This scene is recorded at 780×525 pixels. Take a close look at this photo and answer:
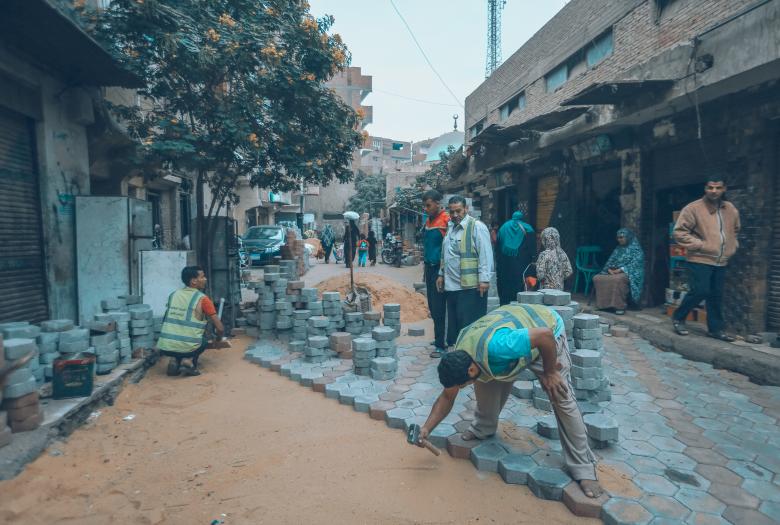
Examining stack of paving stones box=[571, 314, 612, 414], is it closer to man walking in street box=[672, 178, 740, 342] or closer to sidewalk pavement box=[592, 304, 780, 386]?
sidewalk pavement box=[592, 304, 780, 386]

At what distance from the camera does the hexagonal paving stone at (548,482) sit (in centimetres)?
262

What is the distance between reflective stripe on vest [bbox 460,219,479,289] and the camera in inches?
184

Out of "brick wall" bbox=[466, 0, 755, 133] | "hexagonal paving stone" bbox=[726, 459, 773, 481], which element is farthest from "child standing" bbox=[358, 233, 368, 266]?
"hexagonal paving stone" bbox=[726, 459, 773, 481]

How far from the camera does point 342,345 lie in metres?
5.55

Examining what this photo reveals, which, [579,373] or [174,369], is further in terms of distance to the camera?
[174,369]

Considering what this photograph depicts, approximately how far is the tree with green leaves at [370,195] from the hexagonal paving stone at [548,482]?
30558mm

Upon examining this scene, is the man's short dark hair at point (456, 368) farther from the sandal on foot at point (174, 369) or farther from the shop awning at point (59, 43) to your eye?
the shop awning at point (59, 43)

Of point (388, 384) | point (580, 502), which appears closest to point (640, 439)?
point (580, 502)

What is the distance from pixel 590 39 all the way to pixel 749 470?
9689mm

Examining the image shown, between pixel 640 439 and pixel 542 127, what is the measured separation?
249 inches

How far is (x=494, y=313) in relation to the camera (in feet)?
9.14

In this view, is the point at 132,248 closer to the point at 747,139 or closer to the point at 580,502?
the point at 580,502

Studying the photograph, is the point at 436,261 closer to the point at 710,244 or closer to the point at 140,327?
the point at 710,244

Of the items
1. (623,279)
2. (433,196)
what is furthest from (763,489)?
(623,279)
